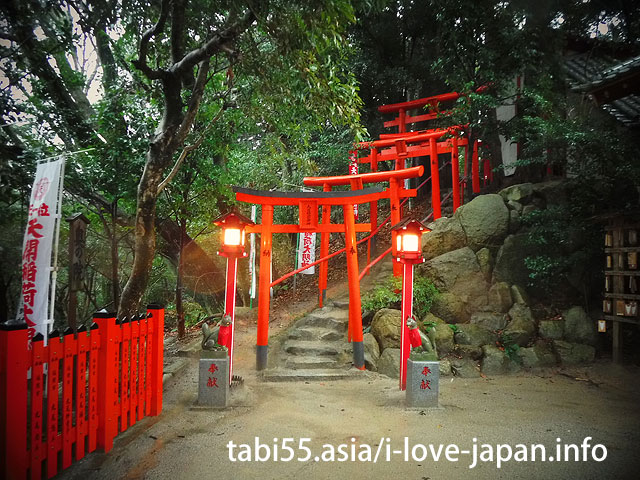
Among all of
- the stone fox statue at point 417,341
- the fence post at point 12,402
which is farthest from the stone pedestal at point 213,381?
the stone fox statue at point 417,341

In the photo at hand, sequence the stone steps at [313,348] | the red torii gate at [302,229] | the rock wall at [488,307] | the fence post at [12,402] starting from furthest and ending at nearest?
the stone steps at [313,348] → the rock wall at [488,307] → the red torii gate at [302,229] → the fence post at [12,402]

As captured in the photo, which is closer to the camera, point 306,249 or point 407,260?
point 407,260

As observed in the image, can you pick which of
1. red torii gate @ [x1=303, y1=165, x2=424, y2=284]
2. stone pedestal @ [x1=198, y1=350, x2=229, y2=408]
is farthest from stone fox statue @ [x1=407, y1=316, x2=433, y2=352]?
red torii gate @ [x1=303, y1=165, x2=424, y2=284]

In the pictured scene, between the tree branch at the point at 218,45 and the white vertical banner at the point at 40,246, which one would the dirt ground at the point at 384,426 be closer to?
the white vertical banner at the point at 40,246

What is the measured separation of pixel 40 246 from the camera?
6527 mm

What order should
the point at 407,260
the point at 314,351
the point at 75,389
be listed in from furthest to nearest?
1. the point at 314,351
2. the point at 407,260
3. the point at 75,389

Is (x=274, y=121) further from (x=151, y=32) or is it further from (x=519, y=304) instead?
(x=519, y=304)

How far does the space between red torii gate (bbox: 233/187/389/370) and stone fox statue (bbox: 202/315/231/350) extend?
69.7 inches

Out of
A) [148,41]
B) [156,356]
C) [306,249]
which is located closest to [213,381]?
[156,356]

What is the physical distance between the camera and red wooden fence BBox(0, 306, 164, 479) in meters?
3.15

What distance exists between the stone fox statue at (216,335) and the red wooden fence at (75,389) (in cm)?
78

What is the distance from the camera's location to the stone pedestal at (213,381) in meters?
5.77

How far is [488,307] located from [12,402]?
9.50 m

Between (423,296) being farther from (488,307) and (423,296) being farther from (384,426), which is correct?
(384,426)
